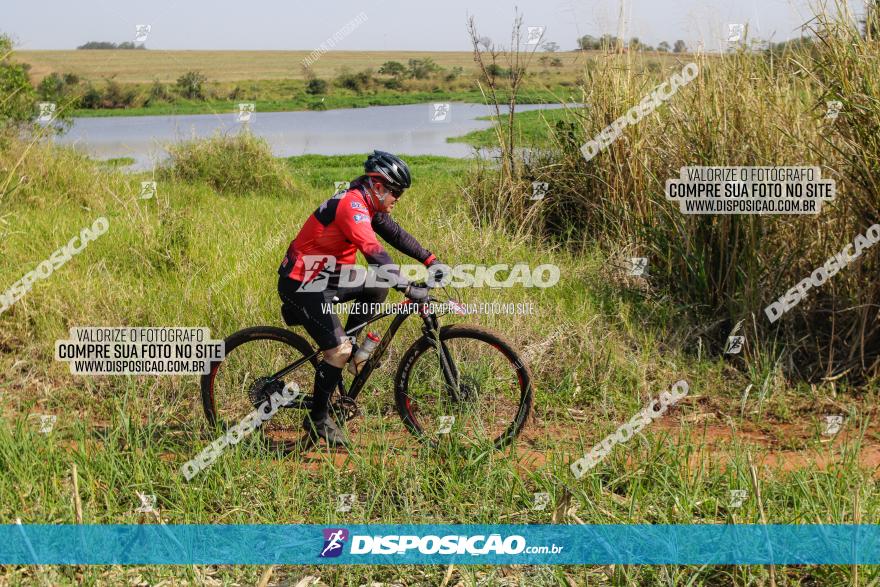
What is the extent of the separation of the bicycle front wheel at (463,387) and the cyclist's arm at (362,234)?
1.95 feet

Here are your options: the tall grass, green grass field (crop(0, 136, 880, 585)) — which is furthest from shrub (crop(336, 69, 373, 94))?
the tall grass

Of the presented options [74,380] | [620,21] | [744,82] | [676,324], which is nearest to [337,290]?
[74,380]

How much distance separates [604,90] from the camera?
8219mm

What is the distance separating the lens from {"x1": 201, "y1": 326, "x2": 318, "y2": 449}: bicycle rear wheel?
210 inches

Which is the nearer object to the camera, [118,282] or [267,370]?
[267,370]

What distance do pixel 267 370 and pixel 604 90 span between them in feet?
15.0

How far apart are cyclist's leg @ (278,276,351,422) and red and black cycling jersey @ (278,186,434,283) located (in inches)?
4.1

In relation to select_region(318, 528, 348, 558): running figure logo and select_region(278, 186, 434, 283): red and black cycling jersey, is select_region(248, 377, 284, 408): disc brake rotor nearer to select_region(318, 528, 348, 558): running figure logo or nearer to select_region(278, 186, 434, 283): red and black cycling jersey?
select_region(278, 186, 434, 283): red and black cycling jersey

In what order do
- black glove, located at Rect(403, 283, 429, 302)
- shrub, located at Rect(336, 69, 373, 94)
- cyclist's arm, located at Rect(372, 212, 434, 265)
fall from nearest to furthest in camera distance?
1. black glove, located at Rect(403, 283, 429, 302)
2. cyclist's arm, located at Rect(372, 212, 434, 265)
3. shrub, located at Rect(336, 69, 373, 94)

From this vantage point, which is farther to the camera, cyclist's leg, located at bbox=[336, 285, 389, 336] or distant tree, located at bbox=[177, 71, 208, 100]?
distant tree, located at bbox=[177, 71, 208, 100]

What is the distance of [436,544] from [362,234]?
1810mm

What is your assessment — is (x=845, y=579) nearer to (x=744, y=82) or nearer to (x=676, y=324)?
(x=676, y=324)

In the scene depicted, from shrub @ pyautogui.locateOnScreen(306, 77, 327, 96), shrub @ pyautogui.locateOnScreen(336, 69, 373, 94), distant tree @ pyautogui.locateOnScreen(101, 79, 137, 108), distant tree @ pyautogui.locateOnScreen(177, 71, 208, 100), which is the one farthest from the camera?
shrub @ pyautogui.locateOnScreen(306, 77, 327, 96)

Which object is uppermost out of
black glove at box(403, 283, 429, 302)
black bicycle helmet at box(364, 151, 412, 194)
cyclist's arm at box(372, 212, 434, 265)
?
black bicycle helmet at box(364, 151, 412, 194)
